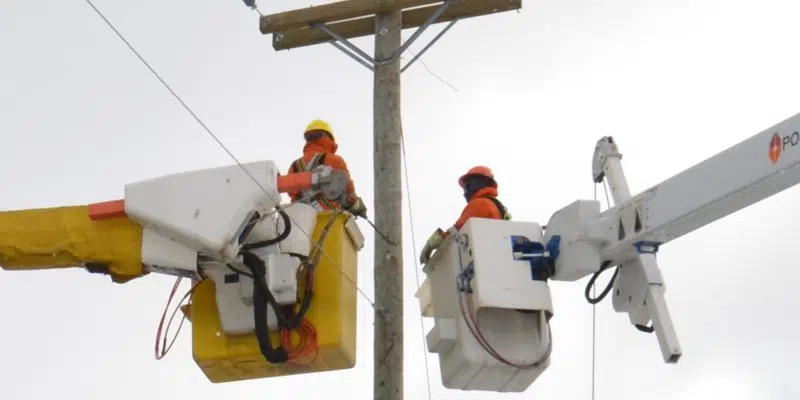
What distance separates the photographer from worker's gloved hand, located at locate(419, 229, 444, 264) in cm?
948

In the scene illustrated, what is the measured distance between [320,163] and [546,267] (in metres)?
2.05

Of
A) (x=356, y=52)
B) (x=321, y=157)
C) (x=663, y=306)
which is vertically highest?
(x=356, y=52)

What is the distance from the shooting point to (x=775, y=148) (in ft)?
24.2

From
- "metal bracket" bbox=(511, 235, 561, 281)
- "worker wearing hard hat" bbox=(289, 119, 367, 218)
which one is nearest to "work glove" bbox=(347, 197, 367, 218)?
"worker wearing hard hat" bbox=(289, 119, 367, 218)

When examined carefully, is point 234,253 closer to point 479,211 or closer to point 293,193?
point 293,193

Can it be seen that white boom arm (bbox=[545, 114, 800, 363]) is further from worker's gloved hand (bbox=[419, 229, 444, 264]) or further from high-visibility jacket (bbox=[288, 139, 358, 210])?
high-visibility jacket (bbox=[288, 139, 358, 210])

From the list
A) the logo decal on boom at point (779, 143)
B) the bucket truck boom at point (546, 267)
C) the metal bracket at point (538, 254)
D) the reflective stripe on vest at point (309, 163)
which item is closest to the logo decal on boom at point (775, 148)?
the logo decal on boom at point (779, 143)

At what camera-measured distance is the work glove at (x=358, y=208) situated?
9039mm

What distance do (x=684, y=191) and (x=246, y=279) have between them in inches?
101

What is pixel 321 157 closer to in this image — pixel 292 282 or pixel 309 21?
pixel 309 21

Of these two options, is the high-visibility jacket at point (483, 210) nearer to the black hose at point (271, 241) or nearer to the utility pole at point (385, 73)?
the utility pole at point (385, 73)

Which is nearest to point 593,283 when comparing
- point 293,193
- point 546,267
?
point 546,267

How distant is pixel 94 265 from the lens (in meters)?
8.38

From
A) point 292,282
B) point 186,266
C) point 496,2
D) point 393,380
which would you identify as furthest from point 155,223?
point 496,2
